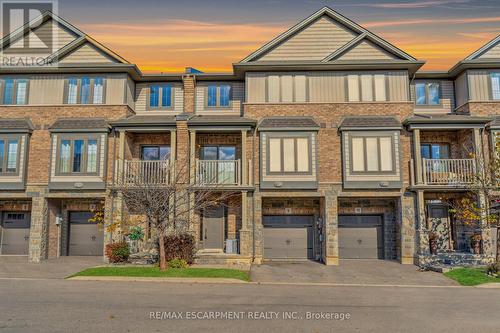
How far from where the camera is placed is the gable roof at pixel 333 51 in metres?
20.0

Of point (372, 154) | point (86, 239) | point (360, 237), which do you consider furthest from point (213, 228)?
point (372, 154)

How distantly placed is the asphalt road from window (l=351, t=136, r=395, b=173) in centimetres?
694

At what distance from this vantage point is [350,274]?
15914 millimetres

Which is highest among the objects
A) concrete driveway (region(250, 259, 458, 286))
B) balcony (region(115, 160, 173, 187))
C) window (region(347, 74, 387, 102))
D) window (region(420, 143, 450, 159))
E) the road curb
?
window (region(347, 74, 387, 102))

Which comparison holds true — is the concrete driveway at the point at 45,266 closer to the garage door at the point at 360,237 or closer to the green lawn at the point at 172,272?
the green lawn at the point at 172,272

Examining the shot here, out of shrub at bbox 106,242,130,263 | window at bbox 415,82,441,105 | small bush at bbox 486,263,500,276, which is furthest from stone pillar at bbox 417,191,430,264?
shrub at bbox 106,242,130,263

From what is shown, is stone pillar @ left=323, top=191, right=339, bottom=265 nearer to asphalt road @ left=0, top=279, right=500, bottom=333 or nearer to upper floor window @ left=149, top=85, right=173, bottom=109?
asphalt road @ left=0, top=279, right=500, bottom=333

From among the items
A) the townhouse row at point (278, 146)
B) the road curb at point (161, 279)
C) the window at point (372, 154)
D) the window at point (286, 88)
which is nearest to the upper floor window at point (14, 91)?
the townhouse row at point (278, 146)

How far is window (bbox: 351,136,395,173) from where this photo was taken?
61.8 feet

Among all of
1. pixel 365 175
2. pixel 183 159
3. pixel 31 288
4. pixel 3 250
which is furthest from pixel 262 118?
pixel 3 250

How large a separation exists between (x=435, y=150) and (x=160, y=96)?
1608 cm

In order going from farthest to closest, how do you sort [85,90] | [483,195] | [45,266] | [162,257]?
[85,90], [483,195], [45,266], [162,257]

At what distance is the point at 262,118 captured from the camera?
19.8m

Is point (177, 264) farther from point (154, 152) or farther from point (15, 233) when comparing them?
point (15, 233)
